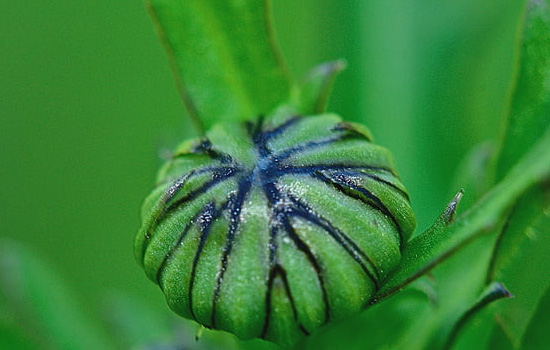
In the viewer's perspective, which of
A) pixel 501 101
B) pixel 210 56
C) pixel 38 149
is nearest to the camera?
pixel 210 56

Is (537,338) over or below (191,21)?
below

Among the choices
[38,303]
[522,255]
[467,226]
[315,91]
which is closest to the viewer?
[467,226]

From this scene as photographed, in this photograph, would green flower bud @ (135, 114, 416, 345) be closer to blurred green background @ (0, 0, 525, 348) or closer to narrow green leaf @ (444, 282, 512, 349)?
narrow green leaf @ (444, 282, 512, 349)

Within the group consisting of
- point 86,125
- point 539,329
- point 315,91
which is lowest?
point 539,329

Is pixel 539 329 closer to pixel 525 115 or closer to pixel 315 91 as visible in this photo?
pixel 525 115

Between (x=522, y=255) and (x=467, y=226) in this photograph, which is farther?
(x=522, y=255)

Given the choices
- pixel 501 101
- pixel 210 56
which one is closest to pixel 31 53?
pixel 501 101

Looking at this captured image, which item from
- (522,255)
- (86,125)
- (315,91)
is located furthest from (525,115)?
(86,125)

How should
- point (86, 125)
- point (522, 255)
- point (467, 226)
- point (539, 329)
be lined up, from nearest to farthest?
point (467, 226)
point (539, 329)
point (522, 255)
point (86, 125)

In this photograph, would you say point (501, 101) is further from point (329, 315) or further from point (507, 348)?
point (329, 315)
